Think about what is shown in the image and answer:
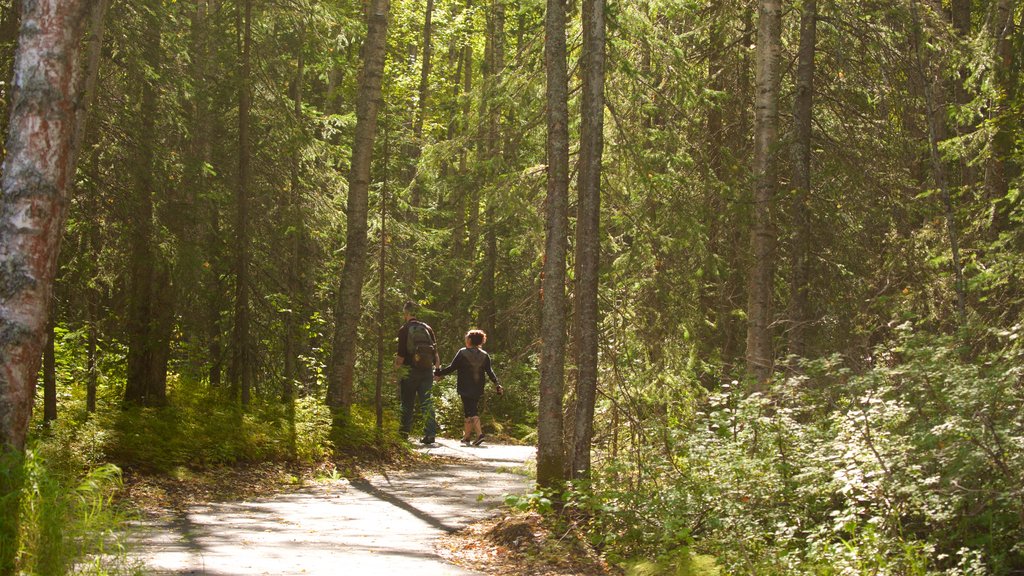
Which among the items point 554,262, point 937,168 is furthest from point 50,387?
point 937,168

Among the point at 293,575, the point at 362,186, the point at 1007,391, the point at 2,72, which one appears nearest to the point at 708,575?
the point at 1007,391

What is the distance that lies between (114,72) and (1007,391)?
11.3m

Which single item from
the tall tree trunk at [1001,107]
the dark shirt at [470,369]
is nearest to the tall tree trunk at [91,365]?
the dark shirt at [470,369]

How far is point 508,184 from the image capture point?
507 inches

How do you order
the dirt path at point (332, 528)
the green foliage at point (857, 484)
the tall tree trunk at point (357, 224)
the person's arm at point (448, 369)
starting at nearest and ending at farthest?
the green foliage at point (857, 484) → the dirt path at point (332, 528) → the tall tree trunk at point (357, 224) → the person's arm at point (448, 369)

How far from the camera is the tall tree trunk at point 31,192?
22.6ft

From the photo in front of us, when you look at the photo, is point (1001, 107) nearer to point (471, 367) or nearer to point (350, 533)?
point (471, 367)

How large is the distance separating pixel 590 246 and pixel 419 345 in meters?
8.05

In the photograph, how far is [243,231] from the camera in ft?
52.8

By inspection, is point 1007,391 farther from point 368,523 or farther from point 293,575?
point 368,523

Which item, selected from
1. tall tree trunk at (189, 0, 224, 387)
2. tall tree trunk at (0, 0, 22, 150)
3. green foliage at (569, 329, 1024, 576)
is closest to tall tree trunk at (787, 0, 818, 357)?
green foliage at (569, 329, 1024, 576)

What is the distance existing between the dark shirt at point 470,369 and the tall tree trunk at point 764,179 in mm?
6494

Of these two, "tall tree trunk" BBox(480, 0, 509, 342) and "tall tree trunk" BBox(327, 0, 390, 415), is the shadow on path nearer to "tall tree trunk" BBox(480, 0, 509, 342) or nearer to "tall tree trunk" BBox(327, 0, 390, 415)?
"tall tree trunk" BBox(327, 0, 390, 415)

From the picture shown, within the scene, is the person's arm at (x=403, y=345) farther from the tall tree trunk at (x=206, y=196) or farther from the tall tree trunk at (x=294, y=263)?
the tall tree trunk at (x=206, y=196)
